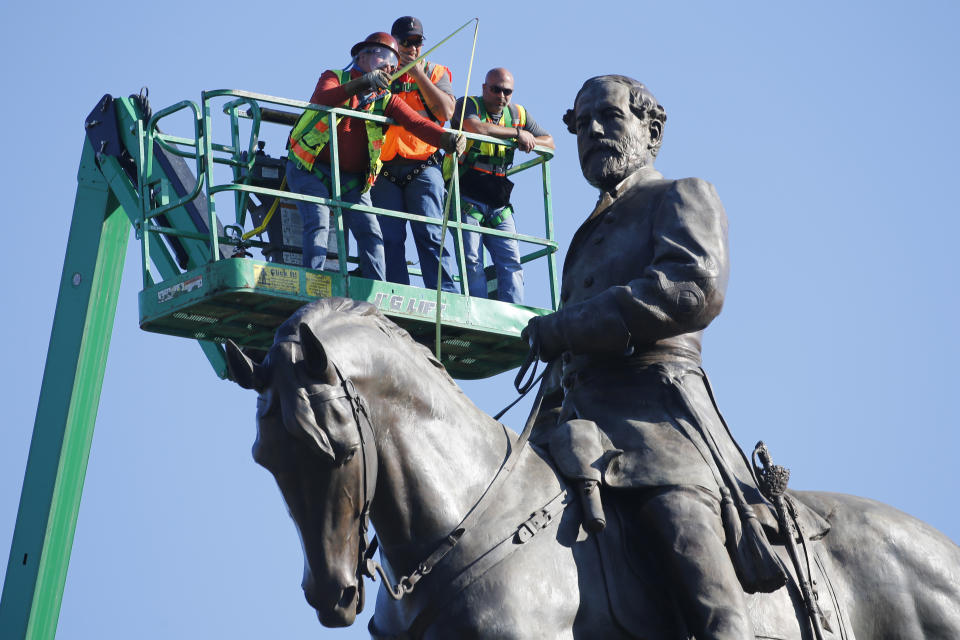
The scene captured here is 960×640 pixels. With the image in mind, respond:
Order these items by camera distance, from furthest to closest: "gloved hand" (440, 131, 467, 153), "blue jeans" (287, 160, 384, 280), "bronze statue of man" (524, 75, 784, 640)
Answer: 1. "blue jeans" (287, 160, 384, 280)
2. "gloved hand" (440, 131, 467, 153)
3. "bronze statue of man" (524, 75, 784, 640)

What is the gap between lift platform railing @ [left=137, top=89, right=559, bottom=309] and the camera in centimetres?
1355

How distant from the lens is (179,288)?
46.2 ft

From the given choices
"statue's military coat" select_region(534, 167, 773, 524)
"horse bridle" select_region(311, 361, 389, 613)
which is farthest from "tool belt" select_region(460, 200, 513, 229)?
"horse bridle" select_region(311, 361, 389, 613)

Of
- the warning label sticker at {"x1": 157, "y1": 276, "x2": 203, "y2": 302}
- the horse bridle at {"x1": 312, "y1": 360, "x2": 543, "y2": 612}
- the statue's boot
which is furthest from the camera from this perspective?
the warning label sticker at {"x1": 157, "y1": 276, "x2": 203, "y2": 302}

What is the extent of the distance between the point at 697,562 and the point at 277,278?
6775 millimetres

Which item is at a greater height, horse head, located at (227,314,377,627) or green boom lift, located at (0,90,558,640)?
green boom lift, located at (0,90,558,640)

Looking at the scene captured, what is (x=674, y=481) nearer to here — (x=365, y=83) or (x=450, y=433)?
(x=450, y=433)

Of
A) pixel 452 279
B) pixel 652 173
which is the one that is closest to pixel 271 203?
pixel 452 279

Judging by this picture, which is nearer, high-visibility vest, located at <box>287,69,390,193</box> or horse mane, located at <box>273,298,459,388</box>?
horse mane, located at <box>273,298,459,388</box>

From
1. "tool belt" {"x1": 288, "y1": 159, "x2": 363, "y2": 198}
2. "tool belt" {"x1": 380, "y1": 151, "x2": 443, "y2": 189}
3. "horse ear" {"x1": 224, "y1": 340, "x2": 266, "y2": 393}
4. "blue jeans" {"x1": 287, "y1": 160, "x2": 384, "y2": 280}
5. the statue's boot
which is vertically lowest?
the statue's boot

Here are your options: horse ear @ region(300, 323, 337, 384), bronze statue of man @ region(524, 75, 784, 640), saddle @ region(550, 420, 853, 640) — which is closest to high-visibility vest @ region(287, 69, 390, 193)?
bronze statue of man @ region(524, 75, 784, 640)

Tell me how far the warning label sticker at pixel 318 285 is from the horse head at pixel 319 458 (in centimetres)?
668

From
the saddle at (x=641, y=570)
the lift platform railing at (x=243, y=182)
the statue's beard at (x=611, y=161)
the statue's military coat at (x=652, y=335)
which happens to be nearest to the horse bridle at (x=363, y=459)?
the saddle at (x=641, y=570)

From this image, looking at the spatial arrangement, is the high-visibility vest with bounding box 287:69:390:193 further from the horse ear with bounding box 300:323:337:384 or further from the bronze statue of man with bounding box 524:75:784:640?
the horse ear with bounding box 300:323:337:384
